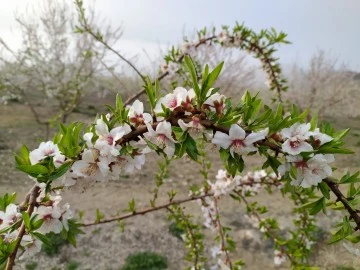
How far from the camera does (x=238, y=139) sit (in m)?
0.91

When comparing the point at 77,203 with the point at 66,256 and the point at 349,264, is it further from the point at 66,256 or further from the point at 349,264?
the point at 349,264

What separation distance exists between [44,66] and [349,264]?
10.9 metres

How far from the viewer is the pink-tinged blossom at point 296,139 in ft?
2.94

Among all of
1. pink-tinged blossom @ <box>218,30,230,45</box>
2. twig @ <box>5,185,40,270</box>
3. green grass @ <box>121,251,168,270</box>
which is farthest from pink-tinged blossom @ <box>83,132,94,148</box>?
green grass @ <box>121,251,168,270</box>

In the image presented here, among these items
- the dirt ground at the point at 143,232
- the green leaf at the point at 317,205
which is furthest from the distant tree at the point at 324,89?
the green leaf at the point at 317,205

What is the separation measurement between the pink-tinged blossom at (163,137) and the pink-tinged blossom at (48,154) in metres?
0.23

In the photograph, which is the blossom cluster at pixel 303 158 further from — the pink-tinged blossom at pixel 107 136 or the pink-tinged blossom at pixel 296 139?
the pink-tinged blossom at pixel 107 136

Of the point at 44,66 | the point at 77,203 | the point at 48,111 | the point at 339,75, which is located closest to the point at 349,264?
the point at 77,203

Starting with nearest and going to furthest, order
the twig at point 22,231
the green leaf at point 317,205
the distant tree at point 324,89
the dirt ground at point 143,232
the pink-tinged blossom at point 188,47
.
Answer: the twig at point 22,231
the green leaf at point 317,205
the pink-tinged blossom at point 188,47
the dirt ground at point 143,232
the distant tree at point 324,89

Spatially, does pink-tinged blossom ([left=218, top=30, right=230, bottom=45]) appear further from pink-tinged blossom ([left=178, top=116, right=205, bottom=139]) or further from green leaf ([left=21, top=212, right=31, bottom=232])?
green leaf ([left=21, top=212, right=31, bottom=232])

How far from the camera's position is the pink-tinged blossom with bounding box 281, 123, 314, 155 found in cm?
90

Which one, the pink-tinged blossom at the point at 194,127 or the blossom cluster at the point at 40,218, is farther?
the blossom cluster at the point at 40,218

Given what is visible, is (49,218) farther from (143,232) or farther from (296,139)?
(143,232)

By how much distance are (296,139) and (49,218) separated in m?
0.75
